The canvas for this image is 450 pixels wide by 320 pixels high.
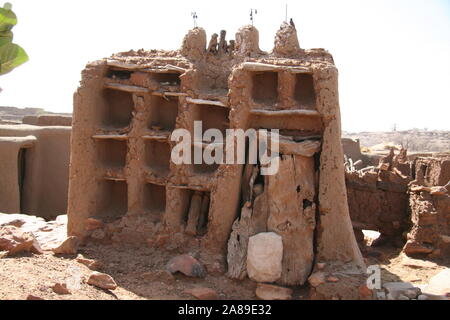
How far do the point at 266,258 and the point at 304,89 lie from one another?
2.69 m

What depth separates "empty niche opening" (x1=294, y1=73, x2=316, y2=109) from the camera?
22.3ft

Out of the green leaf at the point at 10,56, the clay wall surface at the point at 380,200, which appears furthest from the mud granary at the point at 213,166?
the clay wall surface at the point at 380,200

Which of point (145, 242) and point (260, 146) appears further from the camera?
point (145, 242)

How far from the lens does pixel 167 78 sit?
7617mm

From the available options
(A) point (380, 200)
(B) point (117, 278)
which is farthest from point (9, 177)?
(A) point (380, 200)

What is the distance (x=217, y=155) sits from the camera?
6.92 meters

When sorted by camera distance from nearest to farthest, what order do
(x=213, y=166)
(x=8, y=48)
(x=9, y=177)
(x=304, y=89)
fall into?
(x=8, y=48) < (x=304, y=89) < (x=213, y=166) < (x=9, y=177)

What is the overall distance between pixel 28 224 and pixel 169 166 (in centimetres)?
346

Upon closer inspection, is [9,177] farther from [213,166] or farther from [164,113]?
[213,166]

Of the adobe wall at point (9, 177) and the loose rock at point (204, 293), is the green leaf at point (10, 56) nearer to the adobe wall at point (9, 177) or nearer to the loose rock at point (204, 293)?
the loose rock at point (204, 293)

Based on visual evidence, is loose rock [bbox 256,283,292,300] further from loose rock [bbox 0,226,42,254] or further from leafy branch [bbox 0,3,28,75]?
leafy branch [bbox 0,3,28,75]
